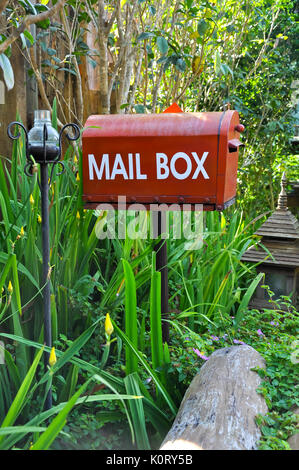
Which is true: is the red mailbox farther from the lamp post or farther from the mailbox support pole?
the lamp post

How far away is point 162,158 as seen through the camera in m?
1.82

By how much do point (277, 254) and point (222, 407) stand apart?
1.47m

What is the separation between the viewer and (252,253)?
280cm

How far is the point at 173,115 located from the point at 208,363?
93cm

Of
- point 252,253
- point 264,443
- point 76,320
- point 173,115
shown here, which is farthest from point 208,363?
point 252,253

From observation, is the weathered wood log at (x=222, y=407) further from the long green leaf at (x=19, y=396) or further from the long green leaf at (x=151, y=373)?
the long green leaf at (x=19, y=396)

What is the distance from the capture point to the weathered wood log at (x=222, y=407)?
1.26 meters

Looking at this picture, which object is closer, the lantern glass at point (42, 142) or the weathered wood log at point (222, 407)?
the weathered wood log at point (222, 407)

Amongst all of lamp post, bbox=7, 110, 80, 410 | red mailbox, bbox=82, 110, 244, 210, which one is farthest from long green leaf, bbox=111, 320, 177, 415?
red mailbox, bbox=82, 110, 244, 210

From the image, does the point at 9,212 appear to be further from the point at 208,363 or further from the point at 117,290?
the point at 208,363

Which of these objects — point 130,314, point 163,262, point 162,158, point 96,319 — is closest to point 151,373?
point 130,314

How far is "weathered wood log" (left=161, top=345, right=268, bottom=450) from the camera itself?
126cm

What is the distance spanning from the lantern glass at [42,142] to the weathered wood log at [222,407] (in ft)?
2.84

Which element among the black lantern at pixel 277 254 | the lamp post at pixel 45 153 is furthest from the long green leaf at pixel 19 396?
the black lantern at pixel 277 254
